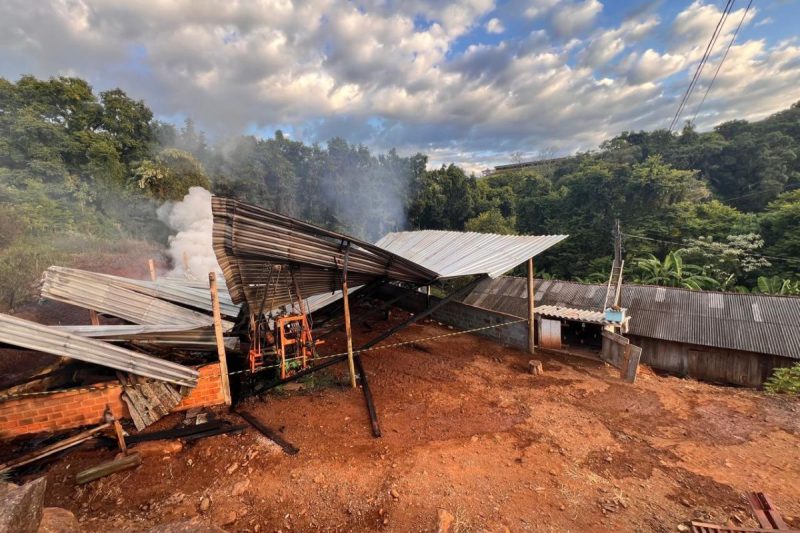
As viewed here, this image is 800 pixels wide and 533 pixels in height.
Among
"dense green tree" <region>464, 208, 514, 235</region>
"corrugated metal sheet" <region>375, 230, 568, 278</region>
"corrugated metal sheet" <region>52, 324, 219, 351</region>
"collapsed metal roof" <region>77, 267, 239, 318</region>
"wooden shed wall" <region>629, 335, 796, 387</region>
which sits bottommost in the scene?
"wooden shed wall" <region>629, 335, 796, 387</region>

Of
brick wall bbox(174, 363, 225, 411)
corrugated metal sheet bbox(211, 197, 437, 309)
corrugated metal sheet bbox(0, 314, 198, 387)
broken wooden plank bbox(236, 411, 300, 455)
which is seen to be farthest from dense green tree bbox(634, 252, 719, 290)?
corrugated metal sheet bbox(0, 314, 198, 387)

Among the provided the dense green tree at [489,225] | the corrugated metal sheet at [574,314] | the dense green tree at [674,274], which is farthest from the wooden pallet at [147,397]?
the dense green tree at [674,274]

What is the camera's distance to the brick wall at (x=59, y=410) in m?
4.72

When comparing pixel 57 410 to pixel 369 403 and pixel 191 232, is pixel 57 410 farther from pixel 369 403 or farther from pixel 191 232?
pixel 191 232

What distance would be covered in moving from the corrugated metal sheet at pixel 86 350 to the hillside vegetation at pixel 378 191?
10262 mm

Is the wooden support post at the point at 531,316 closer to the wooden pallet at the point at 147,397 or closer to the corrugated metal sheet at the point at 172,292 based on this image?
the corrugated metal sheet at the point at 172,292

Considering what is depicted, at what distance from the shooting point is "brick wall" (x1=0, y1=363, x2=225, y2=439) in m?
4.72

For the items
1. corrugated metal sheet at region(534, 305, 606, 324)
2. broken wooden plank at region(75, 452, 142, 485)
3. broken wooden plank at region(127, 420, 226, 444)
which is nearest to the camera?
broken wooden plank at region(75, 452, 142, 485)

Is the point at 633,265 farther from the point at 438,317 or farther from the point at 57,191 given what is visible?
the point at 57,191

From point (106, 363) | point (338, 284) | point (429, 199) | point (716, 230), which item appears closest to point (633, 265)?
point (716, 230)

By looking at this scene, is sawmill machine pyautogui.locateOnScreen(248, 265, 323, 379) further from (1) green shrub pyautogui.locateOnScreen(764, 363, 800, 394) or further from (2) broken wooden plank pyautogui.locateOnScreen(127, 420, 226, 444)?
(1) green shrub pyautogui.locateOnScreen(764, 363, 800, 394)

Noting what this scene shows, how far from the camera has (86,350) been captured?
14.8 ft

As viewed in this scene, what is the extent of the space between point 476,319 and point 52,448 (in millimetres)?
9173

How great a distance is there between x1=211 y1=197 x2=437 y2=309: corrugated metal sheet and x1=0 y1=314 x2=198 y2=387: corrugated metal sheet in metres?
1.50
